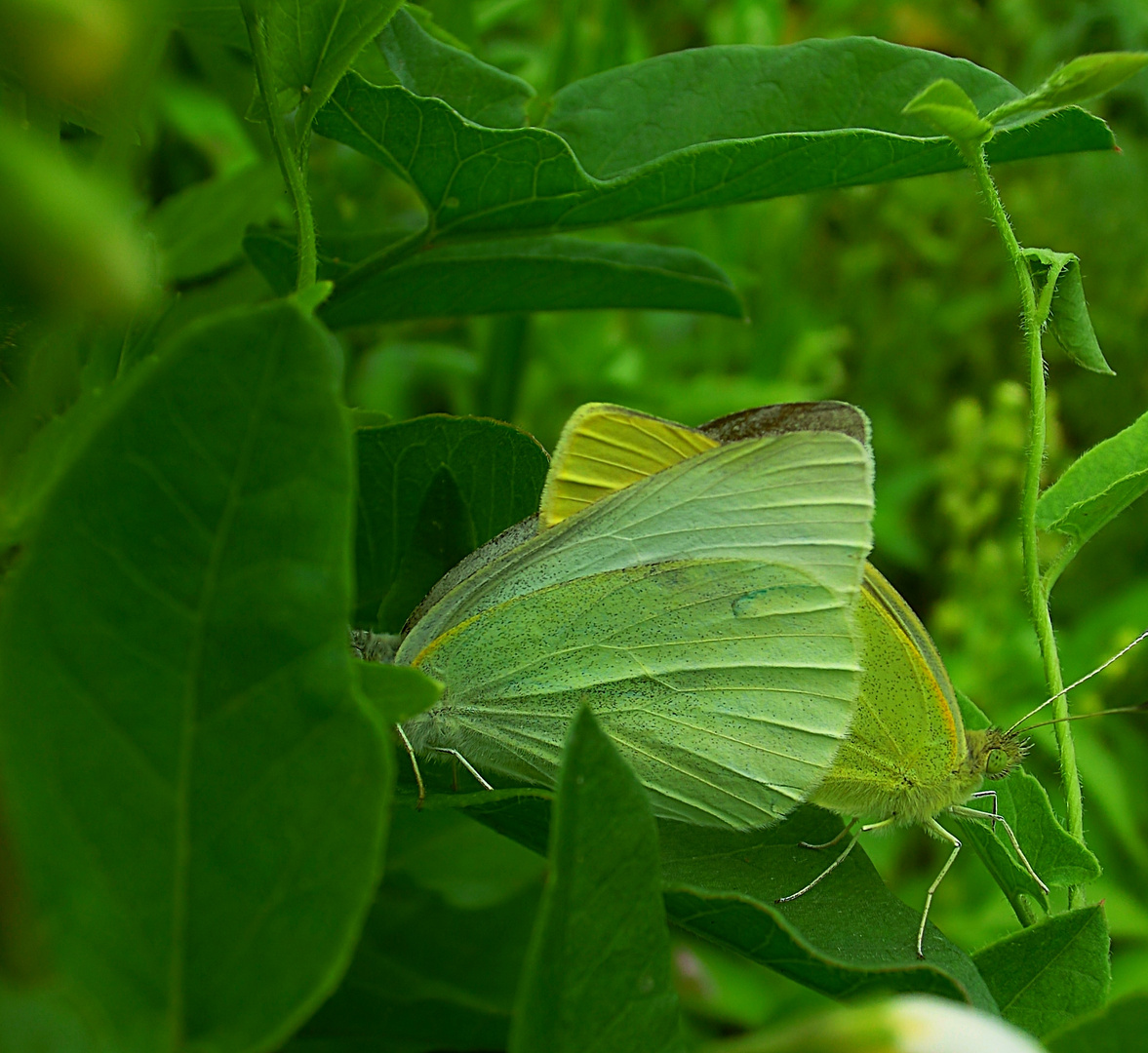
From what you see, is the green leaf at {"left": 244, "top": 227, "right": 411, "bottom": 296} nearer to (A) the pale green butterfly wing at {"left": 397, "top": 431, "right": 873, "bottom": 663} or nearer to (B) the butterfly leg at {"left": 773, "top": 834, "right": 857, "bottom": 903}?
(A) the pale green butterfly wing at {"left": 397, "top": 431, "right": 873, "bottom": 663}

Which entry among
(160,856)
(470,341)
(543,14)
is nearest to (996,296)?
(543,14)

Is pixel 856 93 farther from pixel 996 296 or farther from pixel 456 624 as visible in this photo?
pixel 996 296

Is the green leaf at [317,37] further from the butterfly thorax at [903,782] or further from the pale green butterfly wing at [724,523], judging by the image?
the butterfly thorax at [903,782]

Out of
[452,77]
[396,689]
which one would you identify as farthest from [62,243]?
[452,77]

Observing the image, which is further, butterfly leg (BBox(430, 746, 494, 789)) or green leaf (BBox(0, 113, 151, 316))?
butterfly leg (BBox(430, 746, 494, 789))

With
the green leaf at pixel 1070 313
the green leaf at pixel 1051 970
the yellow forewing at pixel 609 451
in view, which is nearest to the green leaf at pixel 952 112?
the green leaf at pixel 1070 313

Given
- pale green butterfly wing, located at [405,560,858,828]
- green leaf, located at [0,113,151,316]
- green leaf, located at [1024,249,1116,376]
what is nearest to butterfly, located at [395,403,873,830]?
pale green butterfly wing, located at [405,560,858,828]
